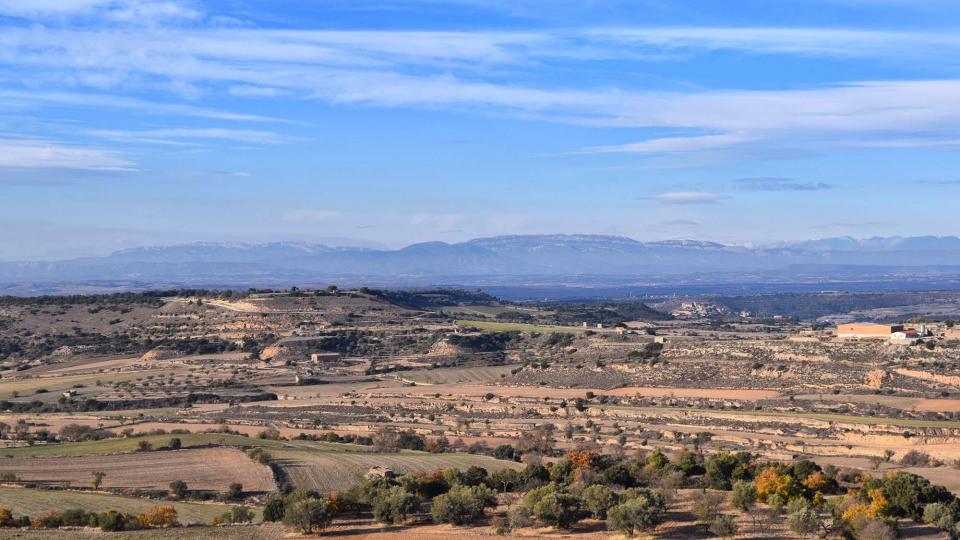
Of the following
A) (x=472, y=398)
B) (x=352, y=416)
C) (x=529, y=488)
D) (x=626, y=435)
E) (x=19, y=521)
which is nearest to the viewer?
(x=19, y=521)

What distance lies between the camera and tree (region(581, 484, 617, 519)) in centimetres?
3150

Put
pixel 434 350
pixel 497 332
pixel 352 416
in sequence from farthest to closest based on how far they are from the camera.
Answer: pixel 497 332 → pixel 434 350 → pixel 352 416

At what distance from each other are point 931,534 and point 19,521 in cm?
2313

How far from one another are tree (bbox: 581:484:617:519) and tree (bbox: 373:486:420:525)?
4.77 metres

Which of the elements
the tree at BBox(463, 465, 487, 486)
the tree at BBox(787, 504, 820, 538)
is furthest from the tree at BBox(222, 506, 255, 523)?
the tree at BBox(787, 504, 820, 538)

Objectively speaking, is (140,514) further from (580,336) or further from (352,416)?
(580,336)

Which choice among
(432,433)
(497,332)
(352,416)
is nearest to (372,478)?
(432,433)

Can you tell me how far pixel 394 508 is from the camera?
32.0 meters

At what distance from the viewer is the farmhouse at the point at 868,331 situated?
260 feet

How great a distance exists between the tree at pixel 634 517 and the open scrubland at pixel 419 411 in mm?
309

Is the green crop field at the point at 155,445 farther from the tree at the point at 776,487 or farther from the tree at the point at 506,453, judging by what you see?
the tree at the point at 776,487

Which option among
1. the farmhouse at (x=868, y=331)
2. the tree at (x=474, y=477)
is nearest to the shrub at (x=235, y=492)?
the tree at (x=474, y=477)

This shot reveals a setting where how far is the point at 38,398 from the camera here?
242ft

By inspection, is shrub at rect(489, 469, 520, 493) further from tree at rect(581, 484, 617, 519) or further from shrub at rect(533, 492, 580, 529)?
shrub at rect(533, 492, 580, 529)
